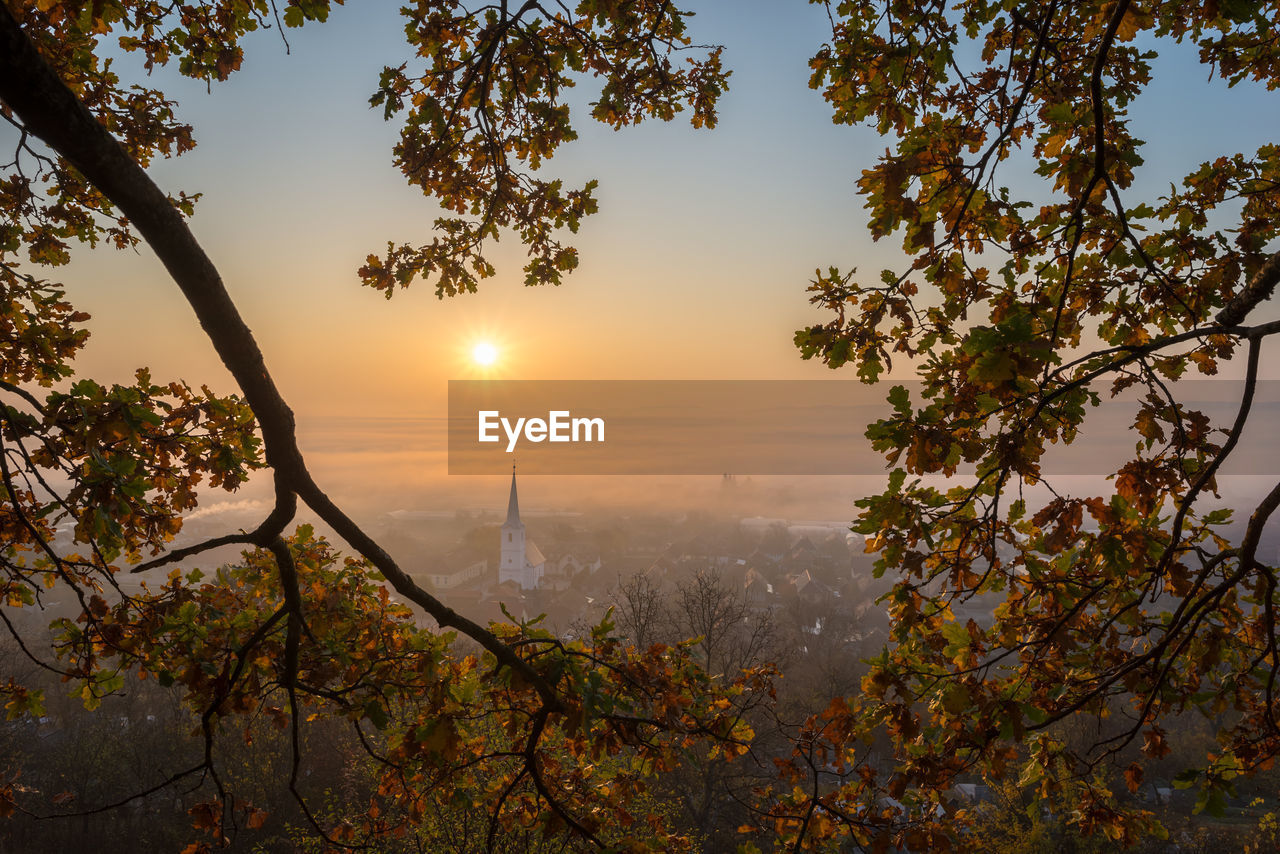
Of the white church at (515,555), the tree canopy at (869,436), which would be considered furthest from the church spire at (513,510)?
the tree canopy at (869,436)

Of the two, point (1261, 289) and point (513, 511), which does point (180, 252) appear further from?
point (513, 511)

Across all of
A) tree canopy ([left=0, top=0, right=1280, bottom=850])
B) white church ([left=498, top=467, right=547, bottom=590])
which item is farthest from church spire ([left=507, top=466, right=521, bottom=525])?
tree canopy ([left=0, top=0, right=1280, bottom=850])

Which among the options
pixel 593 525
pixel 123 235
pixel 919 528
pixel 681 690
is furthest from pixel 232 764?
pixel 593 525

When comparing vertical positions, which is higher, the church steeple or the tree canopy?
the tree canopy

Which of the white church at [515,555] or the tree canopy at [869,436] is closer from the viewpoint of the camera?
the tree canopy at [869,436]

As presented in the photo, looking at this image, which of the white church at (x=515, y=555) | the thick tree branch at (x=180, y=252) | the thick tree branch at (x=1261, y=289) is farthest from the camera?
the white church at (x=515, y=555)

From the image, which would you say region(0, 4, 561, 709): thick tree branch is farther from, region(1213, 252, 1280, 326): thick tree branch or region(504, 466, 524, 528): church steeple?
region(504, 466, 524, 528): church steeple

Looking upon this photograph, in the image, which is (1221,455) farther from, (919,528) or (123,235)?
(123,235)

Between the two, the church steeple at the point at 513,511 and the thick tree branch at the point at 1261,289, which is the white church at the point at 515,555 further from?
the thick tree branch at the point at 1261,289
